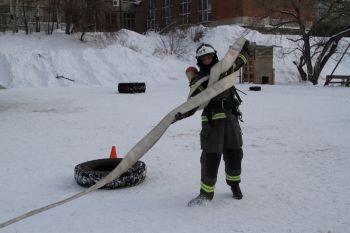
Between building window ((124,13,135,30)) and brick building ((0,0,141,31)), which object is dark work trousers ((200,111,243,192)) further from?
building window ((124,13,135,30))

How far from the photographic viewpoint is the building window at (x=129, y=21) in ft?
156

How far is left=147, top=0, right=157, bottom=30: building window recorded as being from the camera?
146 feet

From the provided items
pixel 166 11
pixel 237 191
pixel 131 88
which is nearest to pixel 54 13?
pixel 166 11

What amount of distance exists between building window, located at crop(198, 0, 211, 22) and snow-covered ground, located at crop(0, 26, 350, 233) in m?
25.9

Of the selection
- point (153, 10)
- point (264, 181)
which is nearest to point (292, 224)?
point (264, 181)

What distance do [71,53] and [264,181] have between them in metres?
23.3

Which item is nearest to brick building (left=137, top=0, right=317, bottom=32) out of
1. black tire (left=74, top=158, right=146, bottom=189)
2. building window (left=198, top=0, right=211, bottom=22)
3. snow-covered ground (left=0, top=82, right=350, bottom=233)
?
building window (left=198, top=0, right=211, bottom=22)

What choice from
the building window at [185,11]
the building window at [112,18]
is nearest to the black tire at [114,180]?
the building window at [112,18]

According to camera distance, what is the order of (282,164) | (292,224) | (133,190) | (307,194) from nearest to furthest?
(292,224)
(307,194)
(133,190)
(282,164)

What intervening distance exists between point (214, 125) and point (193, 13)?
38.3 m

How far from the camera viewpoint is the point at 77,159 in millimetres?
6570

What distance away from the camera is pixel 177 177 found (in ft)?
17.9

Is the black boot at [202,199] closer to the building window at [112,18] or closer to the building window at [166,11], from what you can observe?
the building window at [112,18]

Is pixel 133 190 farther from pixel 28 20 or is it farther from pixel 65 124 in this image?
pixel 28 20
